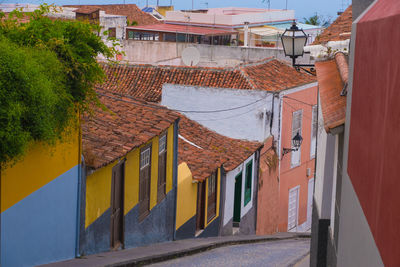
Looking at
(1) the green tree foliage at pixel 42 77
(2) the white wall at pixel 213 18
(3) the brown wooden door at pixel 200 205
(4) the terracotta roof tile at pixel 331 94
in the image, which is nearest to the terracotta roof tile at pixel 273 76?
(3) the brown wooden door at pixel 200 205

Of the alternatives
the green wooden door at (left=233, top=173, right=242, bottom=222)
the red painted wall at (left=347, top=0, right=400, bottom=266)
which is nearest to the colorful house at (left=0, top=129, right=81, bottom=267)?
the red painted wall at (left=347, top=0, right=400, bottom=266)

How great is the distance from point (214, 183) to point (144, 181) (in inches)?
231

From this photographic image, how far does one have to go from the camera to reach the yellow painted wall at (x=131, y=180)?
11969mm

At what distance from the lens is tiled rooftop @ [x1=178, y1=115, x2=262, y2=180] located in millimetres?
17719

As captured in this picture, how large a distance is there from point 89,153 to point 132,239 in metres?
3.16

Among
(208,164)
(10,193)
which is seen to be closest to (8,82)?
(10,193)

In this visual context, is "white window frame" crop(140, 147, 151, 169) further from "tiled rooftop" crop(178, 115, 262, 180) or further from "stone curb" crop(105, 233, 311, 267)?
"tiled rooftop" crop(178, 115, 262, 180)

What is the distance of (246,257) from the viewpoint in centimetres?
1419

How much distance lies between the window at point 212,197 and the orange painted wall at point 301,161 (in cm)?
694

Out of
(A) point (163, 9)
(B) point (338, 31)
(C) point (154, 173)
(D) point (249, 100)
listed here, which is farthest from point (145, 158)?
(A) point (163, 9)

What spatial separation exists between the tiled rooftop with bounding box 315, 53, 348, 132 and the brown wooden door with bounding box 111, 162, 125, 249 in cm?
396

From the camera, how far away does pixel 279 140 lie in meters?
25.1

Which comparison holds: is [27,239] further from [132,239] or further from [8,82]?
[132,239]

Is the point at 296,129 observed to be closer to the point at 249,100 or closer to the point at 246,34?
the point at 249,100
